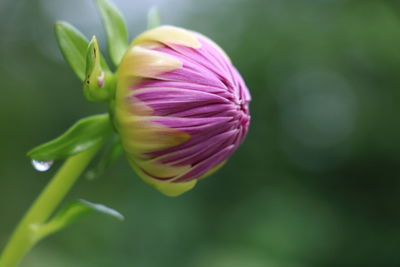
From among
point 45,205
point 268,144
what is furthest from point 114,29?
point 268,144

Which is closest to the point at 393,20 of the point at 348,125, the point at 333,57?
the point at 333,57

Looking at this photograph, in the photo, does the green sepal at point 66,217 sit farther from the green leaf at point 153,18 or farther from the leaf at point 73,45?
the green leaf at point 153,18

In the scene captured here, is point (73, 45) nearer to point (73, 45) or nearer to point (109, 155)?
point (73, 45)

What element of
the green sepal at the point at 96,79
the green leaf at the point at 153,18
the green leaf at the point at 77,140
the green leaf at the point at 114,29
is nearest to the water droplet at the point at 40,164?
the green leaf at the point at 77,140

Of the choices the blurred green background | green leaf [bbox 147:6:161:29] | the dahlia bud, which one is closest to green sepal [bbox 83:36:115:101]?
the dahlia bud

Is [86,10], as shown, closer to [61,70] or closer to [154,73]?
[61,70]
